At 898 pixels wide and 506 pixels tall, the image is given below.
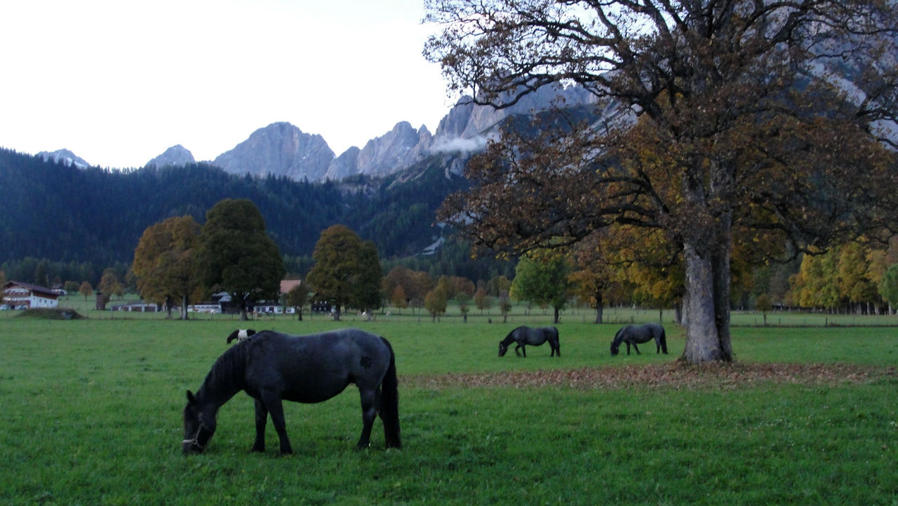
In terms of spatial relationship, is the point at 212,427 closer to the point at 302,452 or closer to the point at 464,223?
the point at 302,452

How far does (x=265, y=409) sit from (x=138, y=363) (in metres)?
17.8

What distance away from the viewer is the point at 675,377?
16.7 metres

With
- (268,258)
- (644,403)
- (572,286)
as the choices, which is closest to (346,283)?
(268,258)

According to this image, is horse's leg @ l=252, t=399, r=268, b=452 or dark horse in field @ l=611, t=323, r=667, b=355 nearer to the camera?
horse's leg @ l=252, t=399, r=268, b=452

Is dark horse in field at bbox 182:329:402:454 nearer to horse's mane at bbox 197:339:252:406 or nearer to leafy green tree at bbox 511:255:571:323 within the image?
horse's mane at bbox 197:339:252:406

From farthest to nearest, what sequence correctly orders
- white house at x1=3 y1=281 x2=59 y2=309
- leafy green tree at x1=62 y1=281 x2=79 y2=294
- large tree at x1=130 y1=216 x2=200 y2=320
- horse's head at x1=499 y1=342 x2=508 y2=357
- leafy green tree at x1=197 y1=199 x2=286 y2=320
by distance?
1. leafy green tree at x1=62 y1=281 x2=79 y2=294
2. white house at x1=3 y1=281 x2=59 y2=309
3. large tree at x1=130 y1=216 x2=200 y2=320
4. leafy green tree at x1=197 y1=199 x2=286 y2=320
5. horse's head at x1=499 y1=342 x2=508 y2=357

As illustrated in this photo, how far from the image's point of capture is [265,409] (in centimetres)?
911

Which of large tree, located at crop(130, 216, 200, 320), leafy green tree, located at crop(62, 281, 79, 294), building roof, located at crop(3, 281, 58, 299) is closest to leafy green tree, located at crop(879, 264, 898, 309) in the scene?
large tree, located at crop(130, 216, 200, 320)

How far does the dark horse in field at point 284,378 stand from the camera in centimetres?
887

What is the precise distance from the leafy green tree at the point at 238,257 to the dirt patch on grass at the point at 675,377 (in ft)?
154

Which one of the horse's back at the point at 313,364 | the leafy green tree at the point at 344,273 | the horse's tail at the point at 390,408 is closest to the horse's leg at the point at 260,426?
the horse's back at the point at 313,364

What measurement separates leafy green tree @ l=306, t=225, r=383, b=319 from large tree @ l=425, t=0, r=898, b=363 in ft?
169

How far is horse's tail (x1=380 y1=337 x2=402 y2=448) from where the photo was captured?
920 cm

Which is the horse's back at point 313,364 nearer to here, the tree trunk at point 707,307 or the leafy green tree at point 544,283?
the tree trunk at point 707,307
